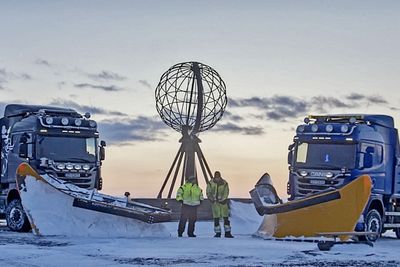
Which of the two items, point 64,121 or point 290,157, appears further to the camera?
point 64,121

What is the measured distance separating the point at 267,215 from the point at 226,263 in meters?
8.24

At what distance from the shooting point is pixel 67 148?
25891 mm

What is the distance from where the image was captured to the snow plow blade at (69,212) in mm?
23516

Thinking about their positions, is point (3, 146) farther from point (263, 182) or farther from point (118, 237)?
point (263, 182)

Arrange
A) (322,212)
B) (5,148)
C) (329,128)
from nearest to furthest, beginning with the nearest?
(322,212), (329,128), (5,148)

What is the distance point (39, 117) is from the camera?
25875mm

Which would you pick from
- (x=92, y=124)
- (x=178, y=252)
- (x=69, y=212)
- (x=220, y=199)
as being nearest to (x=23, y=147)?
(x=92, y=124)

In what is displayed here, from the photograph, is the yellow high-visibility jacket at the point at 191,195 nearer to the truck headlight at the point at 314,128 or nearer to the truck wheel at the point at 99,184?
the truck wheel at the point at 99,184

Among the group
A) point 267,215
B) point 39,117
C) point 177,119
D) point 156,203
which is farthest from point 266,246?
point 177,119

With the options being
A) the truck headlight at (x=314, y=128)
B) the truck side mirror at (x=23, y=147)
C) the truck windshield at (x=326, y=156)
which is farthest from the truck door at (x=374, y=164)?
the truck side mirror at (x=23, y=147)

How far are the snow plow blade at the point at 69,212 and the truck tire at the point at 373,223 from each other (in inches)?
212

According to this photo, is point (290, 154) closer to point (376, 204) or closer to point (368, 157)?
point (368, 157)

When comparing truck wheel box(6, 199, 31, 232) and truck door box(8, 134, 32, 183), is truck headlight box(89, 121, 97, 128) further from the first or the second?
truck wheel box(6, 199, 31, 232)

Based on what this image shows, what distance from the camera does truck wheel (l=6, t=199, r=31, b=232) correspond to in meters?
25.3
